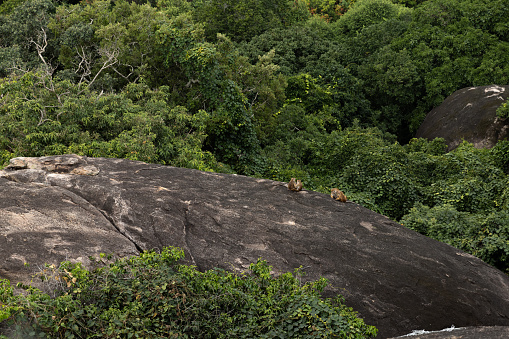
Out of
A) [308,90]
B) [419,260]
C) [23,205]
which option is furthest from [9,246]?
[308,90]

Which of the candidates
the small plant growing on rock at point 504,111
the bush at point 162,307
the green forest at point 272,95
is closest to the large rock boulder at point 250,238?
the bush at point 162,307

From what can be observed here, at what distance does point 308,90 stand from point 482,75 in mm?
8205

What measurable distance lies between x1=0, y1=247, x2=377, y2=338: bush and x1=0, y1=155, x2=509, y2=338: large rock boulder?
37.7 inches

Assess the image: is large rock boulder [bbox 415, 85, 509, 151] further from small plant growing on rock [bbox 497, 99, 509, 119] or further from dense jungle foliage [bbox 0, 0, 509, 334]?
dense jungle foliage [bbox 0, 0, 509, 334]

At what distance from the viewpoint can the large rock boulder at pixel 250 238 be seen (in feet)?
21.8

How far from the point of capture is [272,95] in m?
18.3

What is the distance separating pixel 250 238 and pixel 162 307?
8.52ft

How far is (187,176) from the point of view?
9.27 m

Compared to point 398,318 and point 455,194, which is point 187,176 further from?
point 455,194

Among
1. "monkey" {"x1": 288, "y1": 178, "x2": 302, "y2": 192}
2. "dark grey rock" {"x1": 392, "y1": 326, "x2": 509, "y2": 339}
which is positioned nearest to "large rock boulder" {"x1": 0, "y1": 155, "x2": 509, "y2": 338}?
"monkey" {"x1": 288, "y1": 178, "x2": 302, "y2": 192}

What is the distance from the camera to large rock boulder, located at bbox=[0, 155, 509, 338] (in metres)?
6.65

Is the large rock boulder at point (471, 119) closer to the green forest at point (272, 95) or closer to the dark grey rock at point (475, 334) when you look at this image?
the green forest at point (272, 95)

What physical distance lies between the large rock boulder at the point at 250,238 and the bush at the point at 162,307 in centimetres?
96

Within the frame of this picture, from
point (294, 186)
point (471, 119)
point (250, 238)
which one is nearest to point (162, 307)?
point (250, 238)
